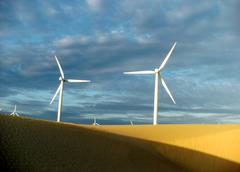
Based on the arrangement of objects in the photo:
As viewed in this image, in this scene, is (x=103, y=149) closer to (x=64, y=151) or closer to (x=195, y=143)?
(x=64, y=151)

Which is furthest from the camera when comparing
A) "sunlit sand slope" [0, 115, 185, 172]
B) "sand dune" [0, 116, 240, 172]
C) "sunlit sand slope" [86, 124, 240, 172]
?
"sunlit sand slope" [86, 124, 240, 172]

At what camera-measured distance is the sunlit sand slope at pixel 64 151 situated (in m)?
13.8

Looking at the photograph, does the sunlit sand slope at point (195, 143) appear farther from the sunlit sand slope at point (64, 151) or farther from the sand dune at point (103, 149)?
the sunlit sand slope at point (64, 151)

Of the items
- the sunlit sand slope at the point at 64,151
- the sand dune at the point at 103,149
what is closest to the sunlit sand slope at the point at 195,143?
the sand dune at the point at 103,149

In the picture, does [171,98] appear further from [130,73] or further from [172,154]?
[172,154]

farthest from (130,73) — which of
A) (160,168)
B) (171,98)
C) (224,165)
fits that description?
(160,168)

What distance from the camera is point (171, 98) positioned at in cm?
A: 5325

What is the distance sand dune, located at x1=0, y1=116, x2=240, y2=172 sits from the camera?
564 inches

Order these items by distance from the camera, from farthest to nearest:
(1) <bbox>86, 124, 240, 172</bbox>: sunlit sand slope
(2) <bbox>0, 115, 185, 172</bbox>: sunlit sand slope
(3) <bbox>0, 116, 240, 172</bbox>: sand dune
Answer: (1) <bbox>86, 124, 240, 172</bbox>: sunlit sand slope
(3) <bbox>0, 116, 240, 172</bbox>: sand dune
(2) <bbox>0, 115, 185, 172</bbox>: sunlit sand slope

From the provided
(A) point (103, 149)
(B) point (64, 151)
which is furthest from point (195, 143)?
(B) point (64, 151)

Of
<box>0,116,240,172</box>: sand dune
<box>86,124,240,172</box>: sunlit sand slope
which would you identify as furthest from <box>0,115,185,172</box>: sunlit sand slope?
<box>86,124,240,172</box>: sunlit sand slope

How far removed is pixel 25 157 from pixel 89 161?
325 cm

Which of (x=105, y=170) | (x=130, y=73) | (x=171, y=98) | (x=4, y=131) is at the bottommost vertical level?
(x=105, y=170)

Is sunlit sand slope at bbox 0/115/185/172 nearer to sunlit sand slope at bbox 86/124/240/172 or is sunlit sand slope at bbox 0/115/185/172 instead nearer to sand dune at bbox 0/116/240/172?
sand dune at bbox 0/116/240/172
